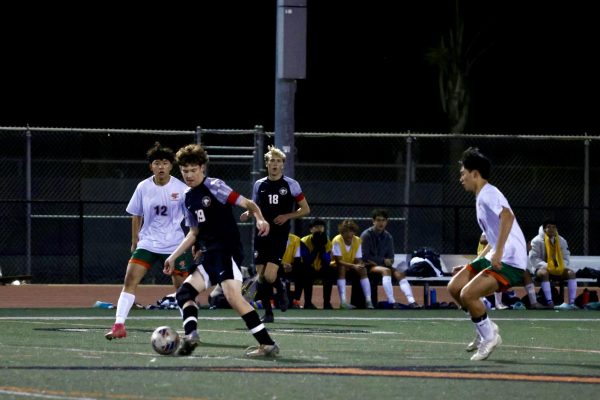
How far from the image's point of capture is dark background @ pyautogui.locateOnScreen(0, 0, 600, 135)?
3625 centimetres

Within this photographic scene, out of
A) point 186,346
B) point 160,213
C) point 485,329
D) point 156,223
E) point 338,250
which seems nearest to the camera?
point 186,346

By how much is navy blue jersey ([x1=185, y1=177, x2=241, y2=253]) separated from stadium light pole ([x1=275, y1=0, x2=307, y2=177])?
828 cm

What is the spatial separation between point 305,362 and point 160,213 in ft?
12.2

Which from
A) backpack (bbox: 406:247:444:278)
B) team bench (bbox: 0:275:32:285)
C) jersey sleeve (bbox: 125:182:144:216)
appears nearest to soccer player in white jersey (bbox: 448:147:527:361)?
jersey sleeve (bbox: 125:182:144:216)

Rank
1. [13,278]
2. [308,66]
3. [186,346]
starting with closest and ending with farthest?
[186,346], [13,278], [308,66]

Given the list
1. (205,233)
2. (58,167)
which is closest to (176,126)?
(58,167)

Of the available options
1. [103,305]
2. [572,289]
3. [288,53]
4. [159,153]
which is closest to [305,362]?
A: [159,153]

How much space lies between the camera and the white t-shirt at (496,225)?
40.8 ft

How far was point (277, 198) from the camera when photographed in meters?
17.2

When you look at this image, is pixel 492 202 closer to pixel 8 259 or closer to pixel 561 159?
pixel 8 259

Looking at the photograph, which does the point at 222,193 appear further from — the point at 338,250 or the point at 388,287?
the point at 338,250

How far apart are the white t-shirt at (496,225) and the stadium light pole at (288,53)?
27.2 feet

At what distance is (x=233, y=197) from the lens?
12.3 metres

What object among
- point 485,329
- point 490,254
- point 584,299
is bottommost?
point 584,299
